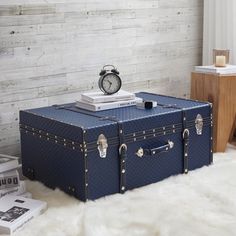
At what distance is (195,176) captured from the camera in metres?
2.31

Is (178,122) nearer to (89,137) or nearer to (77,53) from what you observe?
(89,137)

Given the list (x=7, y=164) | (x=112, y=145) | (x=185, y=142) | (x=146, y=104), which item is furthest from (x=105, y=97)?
(x=7, y=164)

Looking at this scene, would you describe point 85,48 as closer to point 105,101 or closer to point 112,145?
point 105,101

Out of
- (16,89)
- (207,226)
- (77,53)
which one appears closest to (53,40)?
(77,53)

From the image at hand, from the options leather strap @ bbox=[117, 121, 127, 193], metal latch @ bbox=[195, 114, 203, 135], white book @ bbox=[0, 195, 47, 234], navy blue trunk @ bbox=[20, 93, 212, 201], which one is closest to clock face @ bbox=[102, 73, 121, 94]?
navy blue trunk @ bbox=[20, 93, 212, 201]

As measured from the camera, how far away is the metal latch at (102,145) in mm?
2020

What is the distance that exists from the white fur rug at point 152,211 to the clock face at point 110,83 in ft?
1.63

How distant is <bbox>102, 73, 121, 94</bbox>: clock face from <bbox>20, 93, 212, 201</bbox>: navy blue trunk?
11 cm

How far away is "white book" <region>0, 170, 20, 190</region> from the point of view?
2.09 metres

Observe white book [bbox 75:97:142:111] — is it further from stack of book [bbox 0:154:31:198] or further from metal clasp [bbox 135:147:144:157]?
stack of book [bbox 0:154:31:198]

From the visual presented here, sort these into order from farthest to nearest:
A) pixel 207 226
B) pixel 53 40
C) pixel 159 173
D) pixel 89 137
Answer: pixel 53 40, pixel 159 173, pixel 89 137, pixel 207 226

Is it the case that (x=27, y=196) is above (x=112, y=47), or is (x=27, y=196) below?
below

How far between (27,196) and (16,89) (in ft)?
2.11

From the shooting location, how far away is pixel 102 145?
202cm
